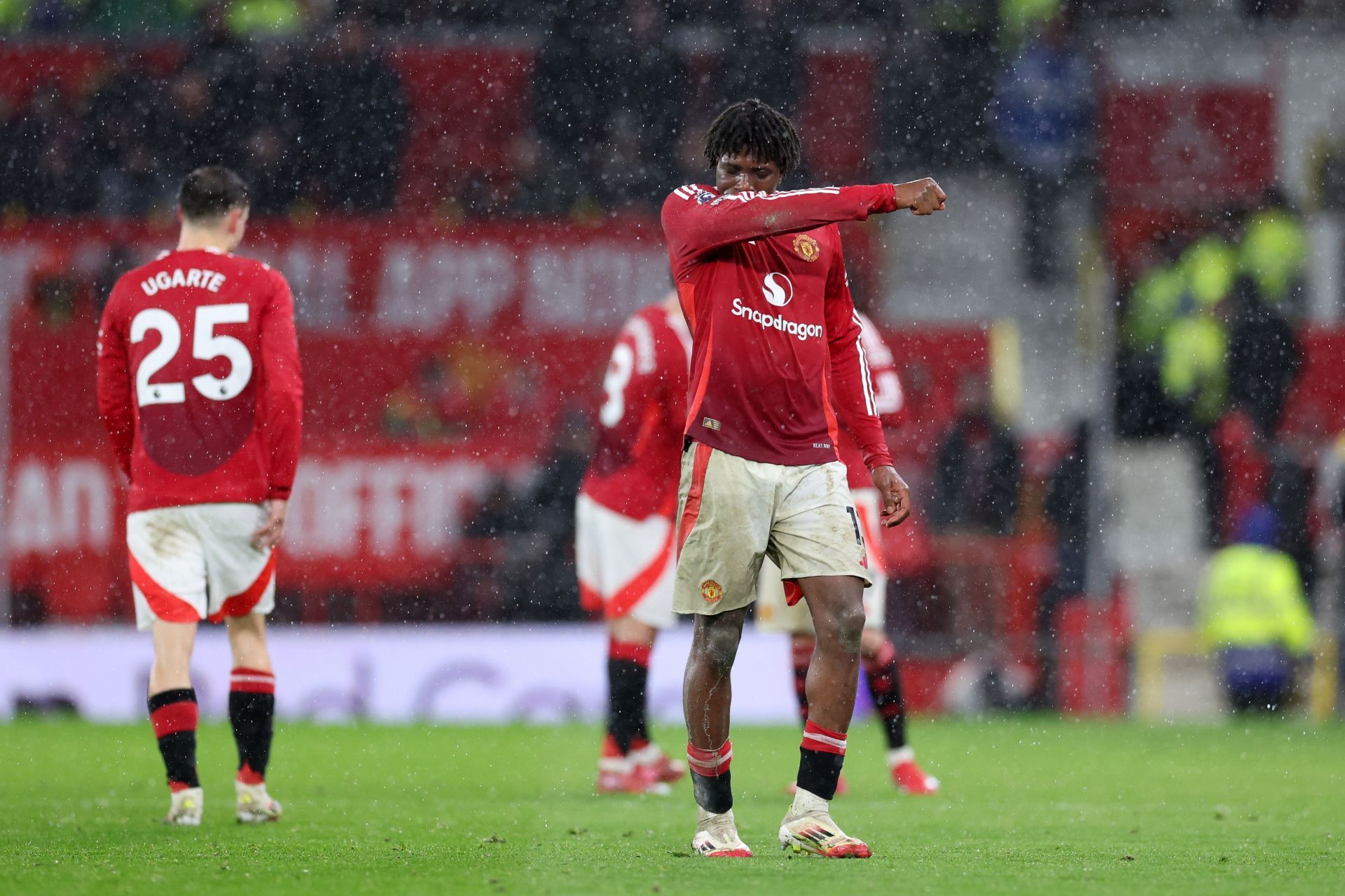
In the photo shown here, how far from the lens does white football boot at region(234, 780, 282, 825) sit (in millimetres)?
6457

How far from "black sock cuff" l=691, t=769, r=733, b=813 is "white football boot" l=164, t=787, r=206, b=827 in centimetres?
187

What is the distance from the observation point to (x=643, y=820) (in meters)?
6.62

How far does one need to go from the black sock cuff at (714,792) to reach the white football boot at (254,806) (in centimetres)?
180

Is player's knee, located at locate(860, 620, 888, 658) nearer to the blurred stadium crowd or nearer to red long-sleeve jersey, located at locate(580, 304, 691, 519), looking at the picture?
red long-sleeve jersey, located at locate(580, 304, 691, 519)

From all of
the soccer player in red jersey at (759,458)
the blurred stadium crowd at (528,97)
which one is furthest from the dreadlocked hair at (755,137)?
the blurred stadium crowd at (528,97)

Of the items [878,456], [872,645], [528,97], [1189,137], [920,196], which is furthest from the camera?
[528,97]

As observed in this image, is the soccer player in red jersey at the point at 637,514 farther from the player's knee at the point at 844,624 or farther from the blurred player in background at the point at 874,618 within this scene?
the player's knee at the point at 844,624

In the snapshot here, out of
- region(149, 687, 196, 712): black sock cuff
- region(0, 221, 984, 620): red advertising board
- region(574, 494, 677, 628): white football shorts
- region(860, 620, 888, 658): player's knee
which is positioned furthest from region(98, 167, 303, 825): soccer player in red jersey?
region(0, 221, 984, 620): red advertising board

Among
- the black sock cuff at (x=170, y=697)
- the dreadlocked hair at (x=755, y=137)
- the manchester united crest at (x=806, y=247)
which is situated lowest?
the black sock cuff at (x=170, y=697)

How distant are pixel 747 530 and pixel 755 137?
3.56ft

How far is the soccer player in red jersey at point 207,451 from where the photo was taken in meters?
6.45

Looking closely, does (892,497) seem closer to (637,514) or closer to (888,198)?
(888,198)

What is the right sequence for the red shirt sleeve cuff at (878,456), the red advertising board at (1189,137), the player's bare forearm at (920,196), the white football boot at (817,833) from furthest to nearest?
the red advertising board at (1189,137)
the red shirt sleeve cuff at (878,456)
the white football boot at (817,833)
the player's bare forearm at (920,196)

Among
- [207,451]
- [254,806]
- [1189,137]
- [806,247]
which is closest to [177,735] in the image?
[254,806]
